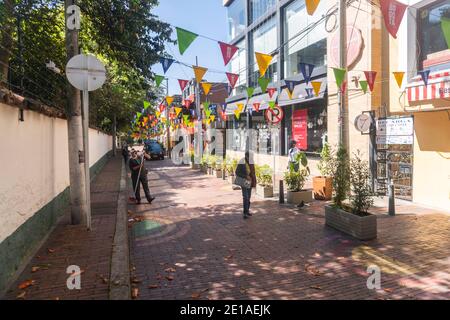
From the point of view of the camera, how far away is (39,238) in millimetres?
6227

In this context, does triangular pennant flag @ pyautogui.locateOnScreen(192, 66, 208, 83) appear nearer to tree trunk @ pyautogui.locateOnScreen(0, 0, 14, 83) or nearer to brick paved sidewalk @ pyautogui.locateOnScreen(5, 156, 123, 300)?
tree trunk @ pyautogui.locateOnScreen(0, 0, 14, 83)

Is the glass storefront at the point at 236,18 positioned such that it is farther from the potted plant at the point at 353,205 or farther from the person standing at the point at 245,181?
the potted plant at the point at 353,205

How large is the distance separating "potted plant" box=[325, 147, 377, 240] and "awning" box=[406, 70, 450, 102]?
2.88 m

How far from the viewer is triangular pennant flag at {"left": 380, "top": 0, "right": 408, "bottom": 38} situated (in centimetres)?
770

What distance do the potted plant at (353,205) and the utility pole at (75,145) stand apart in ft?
17.5

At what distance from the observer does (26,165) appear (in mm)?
5648

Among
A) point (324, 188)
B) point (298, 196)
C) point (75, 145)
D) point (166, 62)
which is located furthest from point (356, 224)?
point (166, 62)

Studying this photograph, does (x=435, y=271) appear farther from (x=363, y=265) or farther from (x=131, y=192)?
(x=131, y=192)

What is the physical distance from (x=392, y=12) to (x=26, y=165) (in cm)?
810

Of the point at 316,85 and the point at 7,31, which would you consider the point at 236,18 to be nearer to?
the point at 316,85

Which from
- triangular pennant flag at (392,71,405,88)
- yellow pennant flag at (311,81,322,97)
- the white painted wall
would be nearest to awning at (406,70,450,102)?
triangular pennant flag at (392,71,405,88)

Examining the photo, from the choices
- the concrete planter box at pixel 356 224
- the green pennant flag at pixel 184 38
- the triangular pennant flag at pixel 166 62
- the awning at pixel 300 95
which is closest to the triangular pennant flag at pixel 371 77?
the awning at pixel 300 95

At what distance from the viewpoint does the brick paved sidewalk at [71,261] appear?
430 cm
